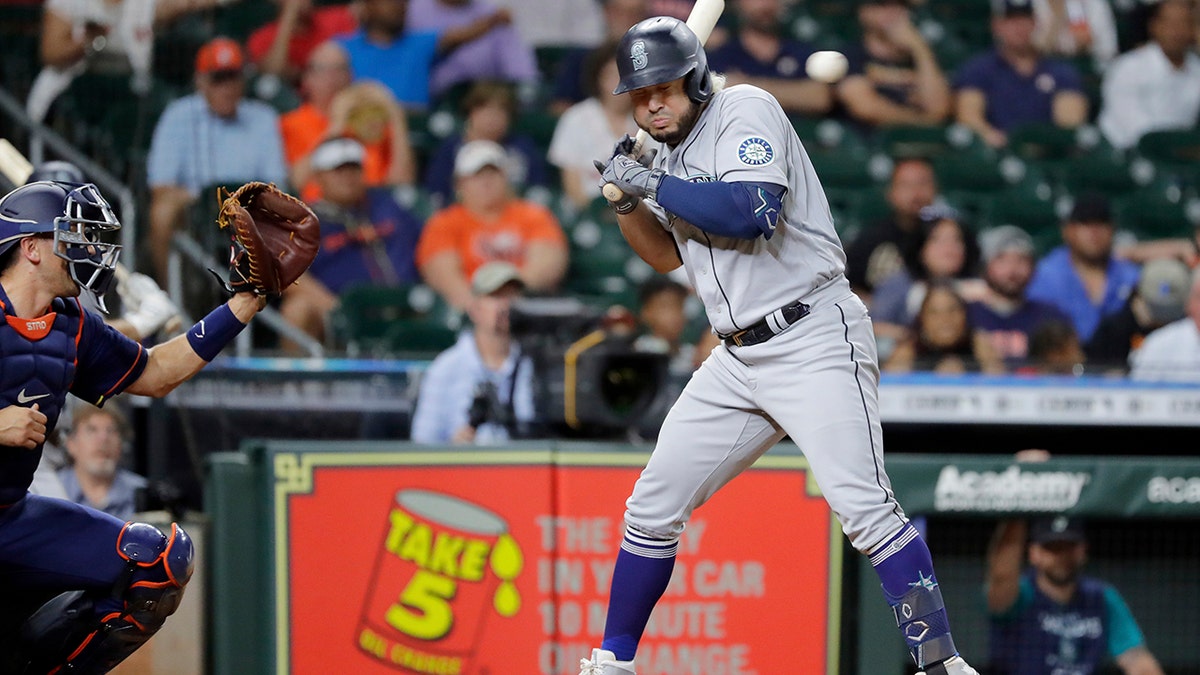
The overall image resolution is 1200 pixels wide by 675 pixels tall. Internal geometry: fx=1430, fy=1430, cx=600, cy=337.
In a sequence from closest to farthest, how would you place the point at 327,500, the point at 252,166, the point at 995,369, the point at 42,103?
the point at 327,500 → the point at 995,369 → the point at 42,103 → the point at 252,166

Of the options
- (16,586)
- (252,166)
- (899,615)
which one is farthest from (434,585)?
(252,166)

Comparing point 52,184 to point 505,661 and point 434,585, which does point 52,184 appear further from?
point 505,661

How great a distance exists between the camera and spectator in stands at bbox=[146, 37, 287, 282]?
214 inches

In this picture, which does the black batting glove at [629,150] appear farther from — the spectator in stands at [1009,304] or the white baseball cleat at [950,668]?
the spectator in stands at [1009,304]

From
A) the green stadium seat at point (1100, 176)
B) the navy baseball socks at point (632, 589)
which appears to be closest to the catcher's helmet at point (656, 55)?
the navy baseball socks at point (632, 589)

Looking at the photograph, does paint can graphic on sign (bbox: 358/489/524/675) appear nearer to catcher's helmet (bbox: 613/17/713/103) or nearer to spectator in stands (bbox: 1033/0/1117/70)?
catcher's helmet (bbox: 613/17/713/103)

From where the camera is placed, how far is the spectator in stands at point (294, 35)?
7605mm

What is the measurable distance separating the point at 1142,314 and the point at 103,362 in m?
4.69

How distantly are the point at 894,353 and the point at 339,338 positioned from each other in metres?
2.40

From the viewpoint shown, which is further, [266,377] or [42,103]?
[42,103]

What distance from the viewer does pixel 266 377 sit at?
5.25 meters

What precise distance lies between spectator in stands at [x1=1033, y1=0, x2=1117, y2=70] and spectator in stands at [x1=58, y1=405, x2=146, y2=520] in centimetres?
648

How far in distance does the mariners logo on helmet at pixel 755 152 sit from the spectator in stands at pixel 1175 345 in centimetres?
322

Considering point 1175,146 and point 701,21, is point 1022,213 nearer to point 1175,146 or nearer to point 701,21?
point 1175,146
